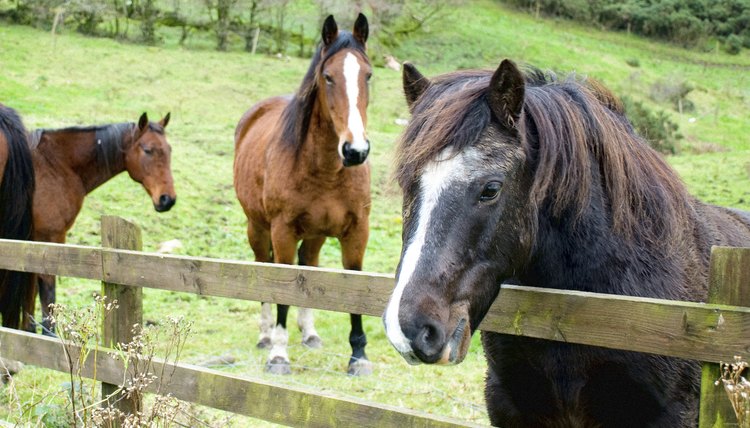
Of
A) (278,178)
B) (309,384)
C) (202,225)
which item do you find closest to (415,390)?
(309,384)

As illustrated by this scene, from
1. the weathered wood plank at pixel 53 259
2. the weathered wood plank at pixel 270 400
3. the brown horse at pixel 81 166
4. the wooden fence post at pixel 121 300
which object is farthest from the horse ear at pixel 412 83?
the brown horse at pixel 81 166

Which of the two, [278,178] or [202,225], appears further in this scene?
[202,225]

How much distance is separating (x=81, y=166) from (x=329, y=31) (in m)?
3.61

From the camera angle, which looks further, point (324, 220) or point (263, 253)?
point (263, 253)

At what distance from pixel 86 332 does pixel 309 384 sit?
3.19 meters

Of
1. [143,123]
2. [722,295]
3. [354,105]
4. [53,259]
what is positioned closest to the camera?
[722,295]

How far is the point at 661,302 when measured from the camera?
2.13 m

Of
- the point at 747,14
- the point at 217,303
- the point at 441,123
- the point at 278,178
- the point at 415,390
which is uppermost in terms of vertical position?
the point at 747,14

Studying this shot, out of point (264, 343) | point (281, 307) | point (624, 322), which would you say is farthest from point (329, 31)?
point (624, 322)

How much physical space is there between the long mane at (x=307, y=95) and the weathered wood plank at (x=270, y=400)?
2.91 metres

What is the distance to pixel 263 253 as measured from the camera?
7.70 meters

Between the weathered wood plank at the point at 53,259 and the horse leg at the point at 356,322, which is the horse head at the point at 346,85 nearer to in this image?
the horse leg at the point at 356,322

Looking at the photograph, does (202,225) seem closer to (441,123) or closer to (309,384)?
(309,384)

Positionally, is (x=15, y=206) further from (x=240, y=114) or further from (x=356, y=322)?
(x=240, y=114)
